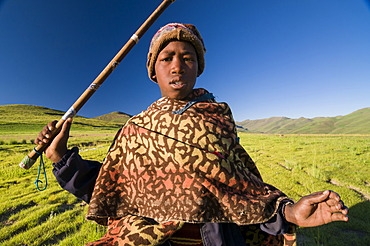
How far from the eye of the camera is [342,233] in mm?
2797

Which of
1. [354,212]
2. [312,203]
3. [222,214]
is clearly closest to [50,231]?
[222,214]

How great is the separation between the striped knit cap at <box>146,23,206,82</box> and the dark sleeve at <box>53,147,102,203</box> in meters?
1.07

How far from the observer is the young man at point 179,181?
1.19m

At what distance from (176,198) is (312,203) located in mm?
816

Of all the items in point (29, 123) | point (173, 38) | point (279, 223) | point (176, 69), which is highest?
point (29, 123)

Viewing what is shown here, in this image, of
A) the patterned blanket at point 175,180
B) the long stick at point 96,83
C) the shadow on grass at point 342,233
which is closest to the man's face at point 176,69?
the patterned blanket at point 175,180

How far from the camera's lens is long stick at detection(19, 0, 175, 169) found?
60.5 inches

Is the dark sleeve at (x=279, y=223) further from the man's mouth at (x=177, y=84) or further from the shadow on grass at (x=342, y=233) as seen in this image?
the shadow on grass at (x=342, y=233)

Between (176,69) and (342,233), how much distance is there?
3.61 m

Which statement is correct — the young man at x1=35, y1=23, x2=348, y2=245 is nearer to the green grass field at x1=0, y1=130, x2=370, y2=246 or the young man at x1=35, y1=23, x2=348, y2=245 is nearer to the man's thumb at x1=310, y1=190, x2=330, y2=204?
the man's thumb at x1=310, y1=190, x2=330, y2=204

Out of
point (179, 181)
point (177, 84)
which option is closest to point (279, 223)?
point (179, 181)

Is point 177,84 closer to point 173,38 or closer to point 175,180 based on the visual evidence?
point 173,38

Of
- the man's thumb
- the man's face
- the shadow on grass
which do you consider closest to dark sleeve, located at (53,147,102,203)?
the man's face

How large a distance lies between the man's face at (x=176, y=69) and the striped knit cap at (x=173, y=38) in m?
0.05
